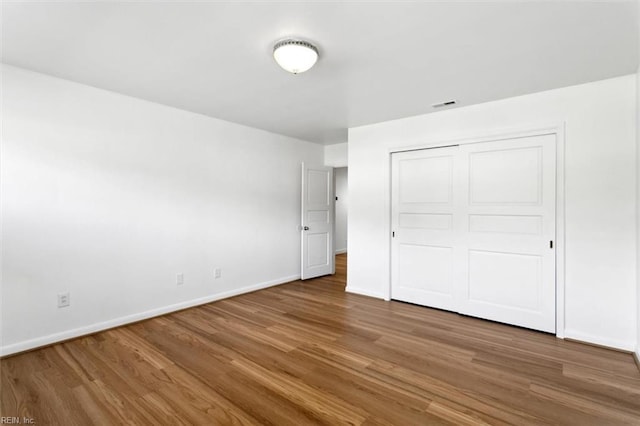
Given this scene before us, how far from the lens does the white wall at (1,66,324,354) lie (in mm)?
2789

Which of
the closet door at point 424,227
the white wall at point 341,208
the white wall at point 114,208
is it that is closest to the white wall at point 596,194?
the closet door at point 424,227

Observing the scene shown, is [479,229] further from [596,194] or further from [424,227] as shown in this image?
[596,194]

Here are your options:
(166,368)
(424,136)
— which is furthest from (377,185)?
(166,368)

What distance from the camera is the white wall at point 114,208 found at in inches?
110

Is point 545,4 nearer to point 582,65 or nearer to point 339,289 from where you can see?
point 582,65

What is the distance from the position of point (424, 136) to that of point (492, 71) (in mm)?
1298

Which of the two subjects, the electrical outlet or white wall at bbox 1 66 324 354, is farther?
the electrical outlet

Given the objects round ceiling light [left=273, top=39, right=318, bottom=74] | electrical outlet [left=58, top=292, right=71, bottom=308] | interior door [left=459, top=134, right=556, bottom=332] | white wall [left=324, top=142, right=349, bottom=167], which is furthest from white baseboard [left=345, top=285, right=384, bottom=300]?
electrical outlet [left=58, top=292, right=71, bottom=308]

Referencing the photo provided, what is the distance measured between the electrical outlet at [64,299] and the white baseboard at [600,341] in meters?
Answer: 4.86

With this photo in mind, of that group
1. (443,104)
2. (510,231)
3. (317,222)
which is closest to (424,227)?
(510,231)

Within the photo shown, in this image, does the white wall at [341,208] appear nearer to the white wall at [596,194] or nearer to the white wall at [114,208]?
the white wall at [114,208]

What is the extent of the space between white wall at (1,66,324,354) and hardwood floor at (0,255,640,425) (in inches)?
14.0

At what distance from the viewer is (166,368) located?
98.9 inches

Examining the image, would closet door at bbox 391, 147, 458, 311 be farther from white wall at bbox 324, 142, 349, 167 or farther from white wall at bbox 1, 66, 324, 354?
white wall at bbox 1, 66, 324, 354
